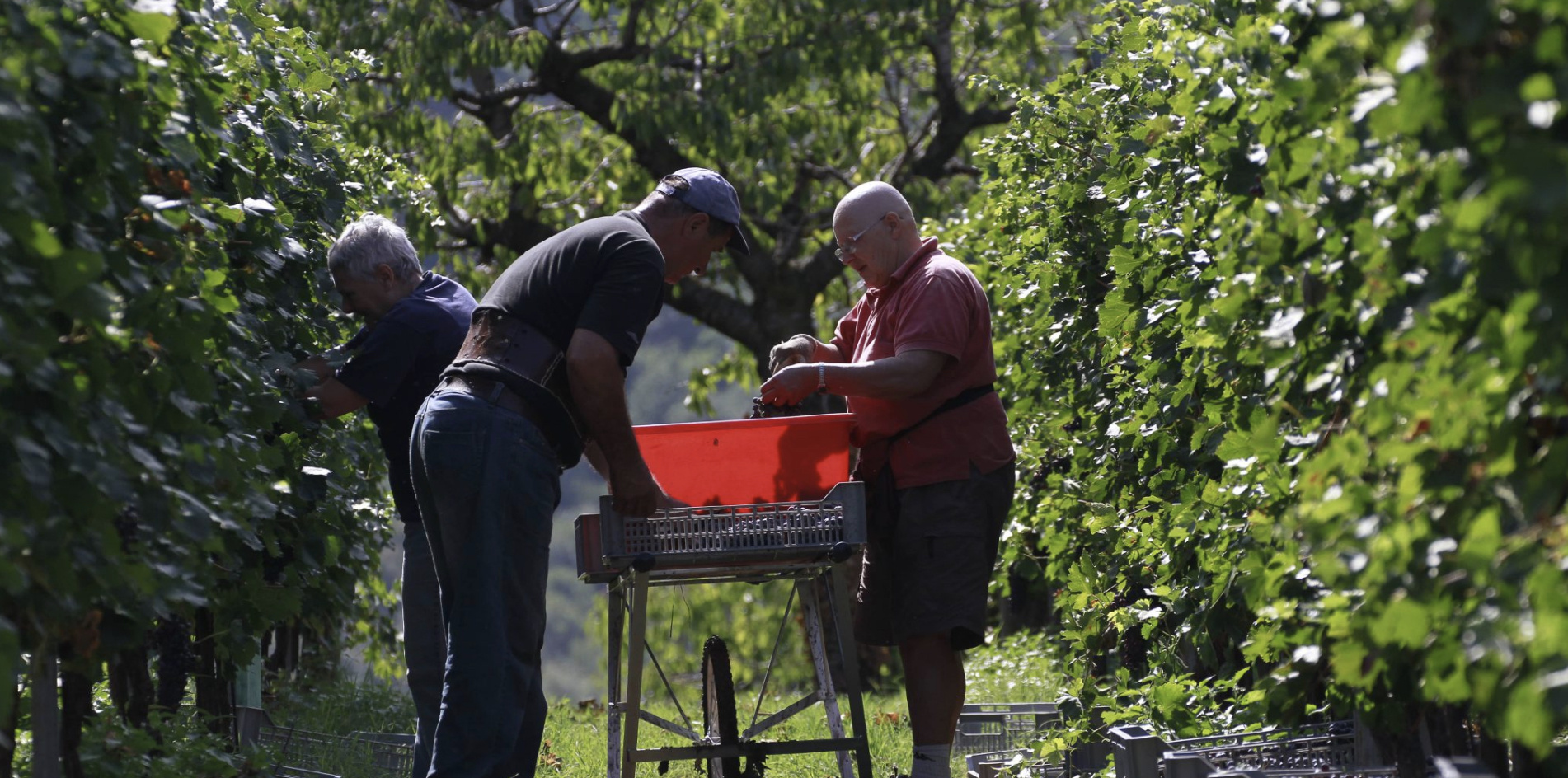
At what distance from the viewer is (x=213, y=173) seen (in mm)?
4031

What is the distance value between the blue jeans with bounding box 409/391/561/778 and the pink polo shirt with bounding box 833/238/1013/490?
1125 mm

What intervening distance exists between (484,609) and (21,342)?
1.71 m

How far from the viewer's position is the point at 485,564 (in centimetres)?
387

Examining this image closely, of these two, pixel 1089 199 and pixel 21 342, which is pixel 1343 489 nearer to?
pixel 21 342

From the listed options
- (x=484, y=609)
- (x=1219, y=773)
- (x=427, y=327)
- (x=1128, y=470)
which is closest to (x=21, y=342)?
(x=484, y=609)

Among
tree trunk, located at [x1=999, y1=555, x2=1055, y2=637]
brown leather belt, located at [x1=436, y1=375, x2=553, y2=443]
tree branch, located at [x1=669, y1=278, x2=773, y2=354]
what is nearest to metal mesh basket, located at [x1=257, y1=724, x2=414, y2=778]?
brown leather belt, located at [x1=436, y1=375, x2=553, y2=443]

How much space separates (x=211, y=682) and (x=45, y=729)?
217 cm

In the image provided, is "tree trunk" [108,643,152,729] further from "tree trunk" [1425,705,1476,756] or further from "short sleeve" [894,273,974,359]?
"tree trunk" [1425,705,1476,756]

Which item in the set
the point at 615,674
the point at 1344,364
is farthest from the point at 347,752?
the point at 1344,364

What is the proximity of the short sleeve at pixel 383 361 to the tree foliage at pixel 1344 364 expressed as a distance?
195 centimetres

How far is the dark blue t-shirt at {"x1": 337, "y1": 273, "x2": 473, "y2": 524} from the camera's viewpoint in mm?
4621

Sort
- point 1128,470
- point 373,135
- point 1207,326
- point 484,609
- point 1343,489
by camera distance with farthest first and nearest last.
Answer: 1. point 373,135
2. point 1128,470
3. point 484,609
4. point 1207,326
5. point 1343,489

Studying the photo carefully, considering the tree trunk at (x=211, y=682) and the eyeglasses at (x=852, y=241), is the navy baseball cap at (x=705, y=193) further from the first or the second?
the tree trunk at (x=211, y=682)

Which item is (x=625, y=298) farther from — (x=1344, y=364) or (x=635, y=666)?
(x=1344, y=364)
